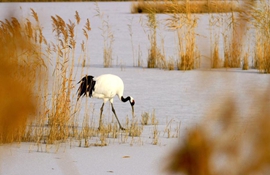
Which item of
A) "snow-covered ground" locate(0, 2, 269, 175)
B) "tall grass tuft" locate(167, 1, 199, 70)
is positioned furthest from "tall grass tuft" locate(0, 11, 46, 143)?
"tall grass tuft" locate(167, 1, 199, 70)

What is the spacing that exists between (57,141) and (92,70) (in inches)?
231

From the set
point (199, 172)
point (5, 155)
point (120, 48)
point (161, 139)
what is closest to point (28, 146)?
point (5, 155)

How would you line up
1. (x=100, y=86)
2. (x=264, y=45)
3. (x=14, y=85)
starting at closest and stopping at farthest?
(x=14, y=85) < (x=100, y=86) < (x=264, y=45)

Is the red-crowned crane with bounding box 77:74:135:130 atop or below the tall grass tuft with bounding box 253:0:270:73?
below

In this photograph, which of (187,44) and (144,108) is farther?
(187,44)

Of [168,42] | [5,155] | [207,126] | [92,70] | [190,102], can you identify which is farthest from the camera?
[168,42]

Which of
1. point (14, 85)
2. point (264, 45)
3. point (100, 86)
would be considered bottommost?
point (14, 85)

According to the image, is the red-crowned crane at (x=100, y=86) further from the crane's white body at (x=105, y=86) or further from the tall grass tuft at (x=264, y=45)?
the tall grass tuft at (x=264, y=45)

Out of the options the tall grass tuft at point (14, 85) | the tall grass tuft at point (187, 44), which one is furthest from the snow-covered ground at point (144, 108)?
the tall grass tuft at point (187, 44)

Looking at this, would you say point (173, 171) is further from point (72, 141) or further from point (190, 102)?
point (190, 102)

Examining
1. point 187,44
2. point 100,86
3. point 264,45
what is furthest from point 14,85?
point 187,44

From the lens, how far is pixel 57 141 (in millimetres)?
4758

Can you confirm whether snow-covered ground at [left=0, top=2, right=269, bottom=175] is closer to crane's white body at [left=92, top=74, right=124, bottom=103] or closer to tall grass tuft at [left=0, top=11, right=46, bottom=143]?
tall grass tuft at [left=0, top=11, right=46, bottom=143]

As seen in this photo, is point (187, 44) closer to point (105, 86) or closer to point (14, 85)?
point (105, 86)
